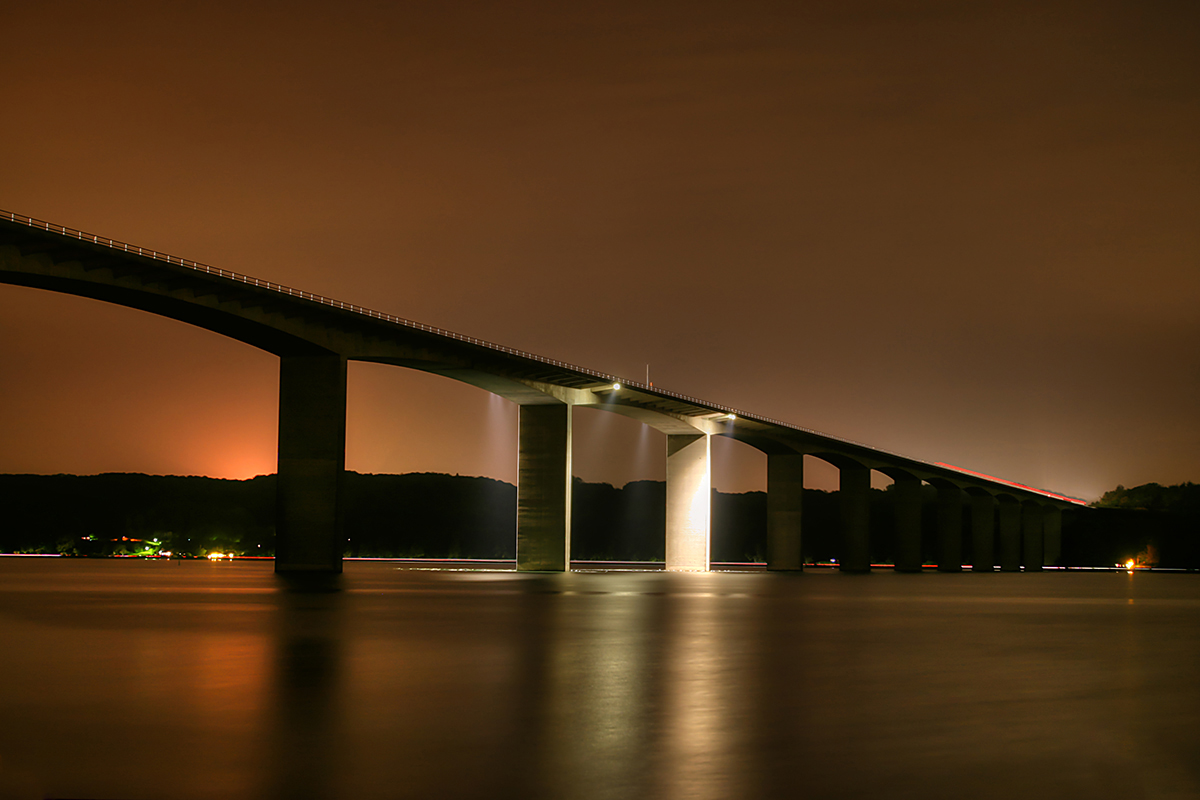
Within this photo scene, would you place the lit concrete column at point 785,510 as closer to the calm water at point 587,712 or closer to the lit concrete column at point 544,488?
the lit concrete column at point 544,488

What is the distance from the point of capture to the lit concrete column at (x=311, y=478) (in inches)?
2238

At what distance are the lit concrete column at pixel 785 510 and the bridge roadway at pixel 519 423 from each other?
0.47 ft

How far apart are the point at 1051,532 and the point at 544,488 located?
3610 inches

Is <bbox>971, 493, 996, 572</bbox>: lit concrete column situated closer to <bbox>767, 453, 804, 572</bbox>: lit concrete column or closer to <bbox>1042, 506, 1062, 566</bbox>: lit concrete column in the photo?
<bbox>1042, 506, 1062, 566</bbox>: lit concrete column

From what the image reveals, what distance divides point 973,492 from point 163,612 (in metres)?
121

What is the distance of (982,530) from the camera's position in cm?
13538

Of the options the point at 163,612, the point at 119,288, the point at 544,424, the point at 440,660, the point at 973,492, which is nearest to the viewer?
the point at 440,660

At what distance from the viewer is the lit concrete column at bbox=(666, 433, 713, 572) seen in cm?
9712

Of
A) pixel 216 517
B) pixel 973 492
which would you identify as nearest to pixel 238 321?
pixel 973 492

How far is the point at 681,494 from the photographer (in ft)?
319

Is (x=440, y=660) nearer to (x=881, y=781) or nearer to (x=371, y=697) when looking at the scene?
(x=371, y=697)

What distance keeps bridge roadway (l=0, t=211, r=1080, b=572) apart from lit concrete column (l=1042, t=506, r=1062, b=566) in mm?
11650

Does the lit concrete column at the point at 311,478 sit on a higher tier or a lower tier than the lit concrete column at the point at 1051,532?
higher

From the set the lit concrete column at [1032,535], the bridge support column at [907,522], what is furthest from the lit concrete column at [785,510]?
the lit concrete column at [1032,535]
